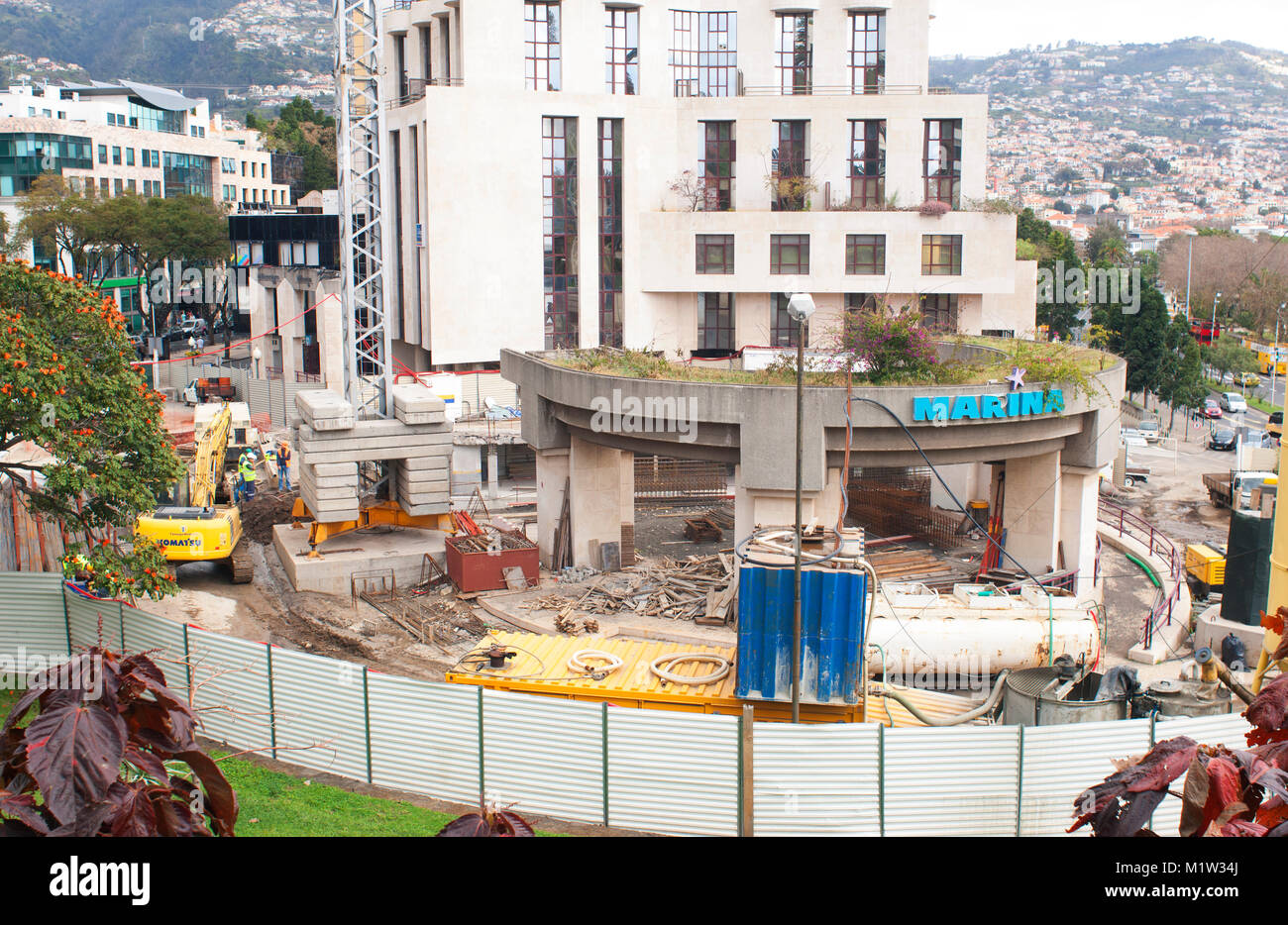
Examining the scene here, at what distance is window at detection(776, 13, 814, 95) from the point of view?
71688 millimetres

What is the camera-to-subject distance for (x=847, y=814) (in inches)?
789

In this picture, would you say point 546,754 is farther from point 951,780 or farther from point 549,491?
point 549,491

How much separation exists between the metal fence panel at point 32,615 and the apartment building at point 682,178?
3985cm

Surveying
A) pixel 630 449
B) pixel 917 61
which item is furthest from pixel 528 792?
pixel 917 61

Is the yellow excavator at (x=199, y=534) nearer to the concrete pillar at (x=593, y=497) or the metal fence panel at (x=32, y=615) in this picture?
the metal fence panel at (x=32, y=615)

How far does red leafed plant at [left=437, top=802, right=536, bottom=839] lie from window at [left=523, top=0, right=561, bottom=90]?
213 feet

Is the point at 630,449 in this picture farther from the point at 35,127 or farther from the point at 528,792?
the point at 35,127

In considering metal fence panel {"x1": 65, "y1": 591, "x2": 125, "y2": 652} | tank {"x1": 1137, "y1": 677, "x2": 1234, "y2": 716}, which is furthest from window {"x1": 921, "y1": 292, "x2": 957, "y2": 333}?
metal fence panel {"x1": 65, "y1": 591, "x2": 125, "y2": 652}

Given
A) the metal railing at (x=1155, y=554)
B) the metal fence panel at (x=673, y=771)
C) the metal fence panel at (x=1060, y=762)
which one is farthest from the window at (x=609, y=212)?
the metal fence panel at (x=1060, y=762)

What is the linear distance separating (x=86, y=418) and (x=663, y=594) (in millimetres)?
16860

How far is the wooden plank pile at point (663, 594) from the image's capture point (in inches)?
1375

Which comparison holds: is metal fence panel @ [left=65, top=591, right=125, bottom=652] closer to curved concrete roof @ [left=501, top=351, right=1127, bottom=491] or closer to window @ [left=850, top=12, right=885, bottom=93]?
curved concrete roof @ [left=501, top=351, right=1127, bottom=491]

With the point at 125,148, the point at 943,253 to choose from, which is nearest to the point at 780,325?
the point at 943,253

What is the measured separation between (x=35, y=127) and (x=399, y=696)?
94270mm
